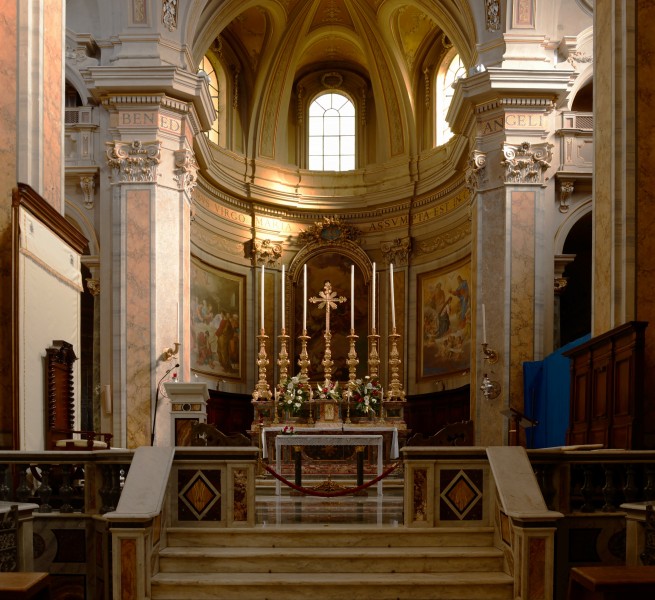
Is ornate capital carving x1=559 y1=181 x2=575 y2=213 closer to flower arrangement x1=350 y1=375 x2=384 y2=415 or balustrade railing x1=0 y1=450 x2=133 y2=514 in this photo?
flower arrangement x1=350 y1=375 x2=384 y2=415

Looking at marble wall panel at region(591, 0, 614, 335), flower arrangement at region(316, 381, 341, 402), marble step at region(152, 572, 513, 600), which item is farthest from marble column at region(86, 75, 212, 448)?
marble step at region(152, 572, 513, 600)

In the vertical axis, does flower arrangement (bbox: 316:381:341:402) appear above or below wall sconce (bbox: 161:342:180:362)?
below

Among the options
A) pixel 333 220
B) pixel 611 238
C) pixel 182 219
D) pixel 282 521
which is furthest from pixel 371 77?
pixel 282 521

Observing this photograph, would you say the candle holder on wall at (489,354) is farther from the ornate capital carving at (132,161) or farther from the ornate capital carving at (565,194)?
the ornate capital carving at (132,161)

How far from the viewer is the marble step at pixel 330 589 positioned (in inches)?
300

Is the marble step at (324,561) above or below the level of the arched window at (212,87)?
below

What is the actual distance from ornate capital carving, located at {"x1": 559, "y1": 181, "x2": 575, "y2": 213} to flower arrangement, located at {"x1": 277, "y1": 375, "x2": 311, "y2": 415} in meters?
5.64

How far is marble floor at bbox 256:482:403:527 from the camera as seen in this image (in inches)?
356

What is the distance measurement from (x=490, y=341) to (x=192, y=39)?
8.29 m

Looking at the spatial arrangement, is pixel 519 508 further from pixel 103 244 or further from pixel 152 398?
pixel 103 244

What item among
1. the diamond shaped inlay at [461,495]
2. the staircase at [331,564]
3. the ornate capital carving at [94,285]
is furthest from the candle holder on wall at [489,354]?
the staircase at [331,564]

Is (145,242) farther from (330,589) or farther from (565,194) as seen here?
(330,589)

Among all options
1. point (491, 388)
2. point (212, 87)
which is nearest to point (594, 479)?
point (491, 388)

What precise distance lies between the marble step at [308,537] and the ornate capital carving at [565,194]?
11.3 meters
